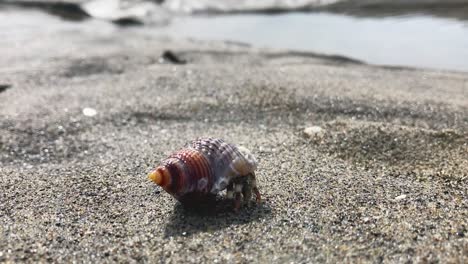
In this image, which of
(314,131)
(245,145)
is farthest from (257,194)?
(314,131)

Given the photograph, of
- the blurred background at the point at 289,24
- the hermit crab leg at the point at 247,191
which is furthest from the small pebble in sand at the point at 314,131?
the blurred background at the point at 289,24

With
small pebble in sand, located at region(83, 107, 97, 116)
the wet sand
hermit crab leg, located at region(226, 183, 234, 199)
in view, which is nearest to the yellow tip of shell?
the wet sand

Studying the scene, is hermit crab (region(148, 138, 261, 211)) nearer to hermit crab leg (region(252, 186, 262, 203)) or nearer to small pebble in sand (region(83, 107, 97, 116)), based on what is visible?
hermit crab leg (region(252, 186, 262, 203))

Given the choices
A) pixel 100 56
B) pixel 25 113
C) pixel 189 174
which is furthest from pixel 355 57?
pixel 189 174

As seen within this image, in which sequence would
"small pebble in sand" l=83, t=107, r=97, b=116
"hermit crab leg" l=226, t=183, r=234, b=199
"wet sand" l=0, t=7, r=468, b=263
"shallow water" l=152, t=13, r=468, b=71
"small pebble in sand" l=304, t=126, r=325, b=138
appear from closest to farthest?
"wet sand" l=0, t=7, r=468, b=263
"hermit crab leg" l=226, t=183, r=234, b=199
"small pebble in sand" l=304, t=126, r=325, b=138
"small pebble in sand" l=83, t=107, r=97, b=116
"shallow water" l=152, t=13, r=468, b=71

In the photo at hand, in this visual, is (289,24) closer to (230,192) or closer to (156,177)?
(230,192)

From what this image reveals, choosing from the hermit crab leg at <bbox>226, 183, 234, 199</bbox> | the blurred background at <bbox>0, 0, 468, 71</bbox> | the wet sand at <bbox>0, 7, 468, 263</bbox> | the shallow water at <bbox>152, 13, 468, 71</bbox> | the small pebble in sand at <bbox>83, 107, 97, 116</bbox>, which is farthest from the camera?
the blurred background at <bbox>0, 0, 468, 71</bbox>
